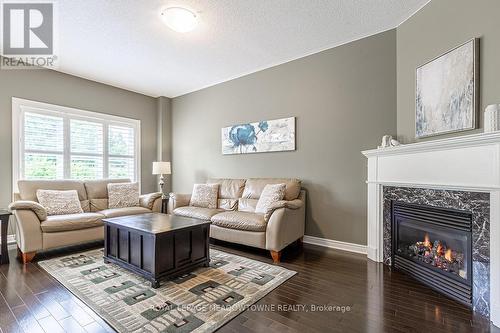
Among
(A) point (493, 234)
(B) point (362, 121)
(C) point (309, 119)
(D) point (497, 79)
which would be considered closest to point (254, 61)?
(C) point (309, 119)

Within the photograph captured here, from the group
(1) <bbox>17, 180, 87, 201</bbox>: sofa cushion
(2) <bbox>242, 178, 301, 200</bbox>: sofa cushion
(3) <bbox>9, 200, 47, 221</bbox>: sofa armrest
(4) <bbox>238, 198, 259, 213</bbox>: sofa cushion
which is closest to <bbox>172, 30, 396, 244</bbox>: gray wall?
(2) <bbox>242, 178, 301, 200</bbox>: sofa cushion

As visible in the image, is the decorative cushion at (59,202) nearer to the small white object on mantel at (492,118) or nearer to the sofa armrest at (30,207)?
the sofa armrest at (30,207)

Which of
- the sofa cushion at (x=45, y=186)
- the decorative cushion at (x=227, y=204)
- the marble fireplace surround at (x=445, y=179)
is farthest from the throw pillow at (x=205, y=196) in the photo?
the marble fireplace surround at (x=445, y=179)

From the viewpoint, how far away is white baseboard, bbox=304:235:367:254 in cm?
324

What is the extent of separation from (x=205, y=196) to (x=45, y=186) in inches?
90.3

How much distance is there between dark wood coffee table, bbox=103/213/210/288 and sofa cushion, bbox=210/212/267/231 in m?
0.54

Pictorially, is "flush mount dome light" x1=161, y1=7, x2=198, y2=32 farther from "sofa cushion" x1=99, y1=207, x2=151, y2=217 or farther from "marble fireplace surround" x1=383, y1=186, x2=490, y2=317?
"marble fireplace surround" x1=383, y1=186, x2=490, y2=317

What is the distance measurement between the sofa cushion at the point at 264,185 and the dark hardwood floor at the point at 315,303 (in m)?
1.10

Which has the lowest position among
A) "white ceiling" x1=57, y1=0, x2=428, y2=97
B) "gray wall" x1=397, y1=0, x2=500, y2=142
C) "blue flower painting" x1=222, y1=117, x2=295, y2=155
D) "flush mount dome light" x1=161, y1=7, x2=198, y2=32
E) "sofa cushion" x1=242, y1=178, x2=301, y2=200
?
"sofa cushion" x1=242, y1=178, x2=301, y2=200

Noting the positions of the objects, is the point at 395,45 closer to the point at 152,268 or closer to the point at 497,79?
the point at 497,79

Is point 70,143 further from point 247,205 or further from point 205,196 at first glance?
point 247,205

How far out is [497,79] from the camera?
6.37ft

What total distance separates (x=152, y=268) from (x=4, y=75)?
3.78 m

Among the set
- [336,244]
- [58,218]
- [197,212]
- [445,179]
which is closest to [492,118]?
[445,179]
